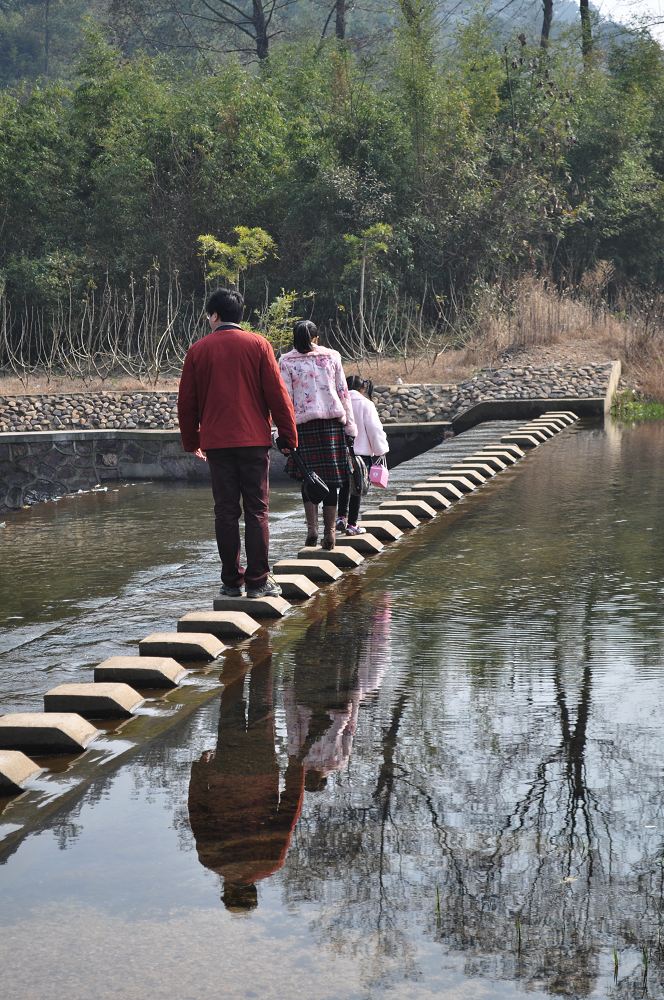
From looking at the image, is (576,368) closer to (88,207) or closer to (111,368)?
(111,368)

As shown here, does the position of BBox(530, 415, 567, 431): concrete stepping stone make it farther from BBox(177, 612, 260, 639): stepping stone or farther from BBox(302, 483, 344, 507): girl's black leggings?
BBox(177, 612, 260, 639): stepping stone

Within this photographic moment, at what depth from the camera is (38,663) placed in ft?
20.0

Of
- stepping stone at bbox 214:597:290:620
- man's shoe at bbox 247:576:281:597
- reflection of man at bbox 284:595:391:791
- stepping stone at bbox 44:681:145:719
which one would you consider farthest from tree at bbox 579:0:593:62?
stepping stone at bbox 44:681:145:719

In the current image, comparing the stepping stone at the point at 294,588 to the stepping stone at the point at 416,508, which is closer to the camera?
the stepping stone at the point at 294,588

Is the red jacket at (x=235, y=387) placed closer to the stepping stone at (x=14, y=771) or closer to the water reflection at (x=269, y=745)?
the water reflection at (x=269, y=745)

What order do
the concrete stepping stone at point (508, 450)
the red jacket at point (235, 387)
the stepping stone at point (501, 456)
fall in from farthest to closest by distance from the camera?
the concrete stepping stone at point (508, 450) → the stepping stone at point (501, 456) → the red jacket at point (235, 387)

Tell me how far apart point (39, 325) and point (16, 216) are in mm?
4279

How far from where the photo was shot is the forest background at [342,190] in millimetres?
30938

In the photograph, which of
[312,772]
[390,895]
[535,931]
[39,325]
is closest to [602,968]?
[535,931]

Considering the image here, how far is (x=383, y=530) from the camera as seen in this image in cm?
934

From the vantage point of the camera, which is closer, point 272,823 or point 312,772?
point 272,823

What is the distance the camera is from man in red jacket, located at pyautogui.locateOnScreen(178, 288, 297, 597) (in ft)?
21.3

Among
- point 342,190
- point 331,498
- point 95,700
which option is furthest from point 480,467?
point 342,190

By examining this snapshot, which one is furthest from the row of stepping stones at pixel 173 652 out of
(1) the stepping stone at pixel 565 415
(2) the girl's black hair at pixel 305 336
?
(1) the stepping stone at pixel 565 415
